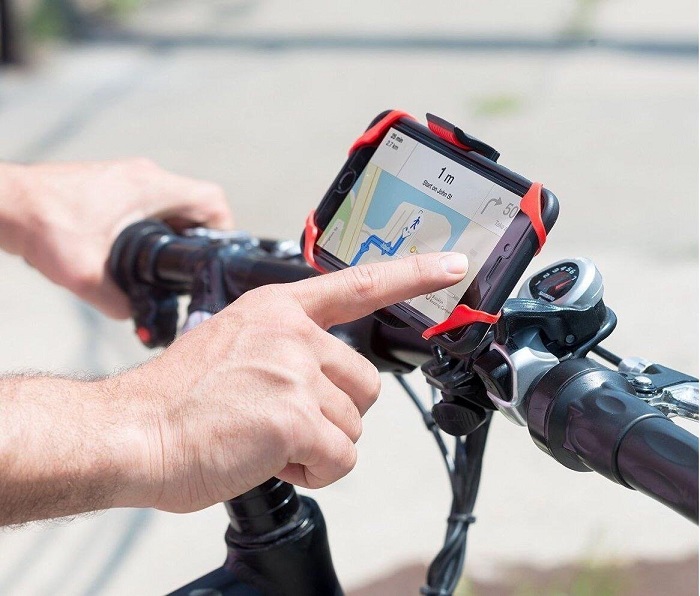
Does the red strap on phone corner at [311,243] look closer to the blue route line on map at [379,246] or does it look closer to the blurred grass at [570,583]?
the blue route line on map at [379,246]

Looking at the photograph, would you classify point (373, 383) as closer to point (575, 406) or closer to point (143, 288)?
point (575, 406)

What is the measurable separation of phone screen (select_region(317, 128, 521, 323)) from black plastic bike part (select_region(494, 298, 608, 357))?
6cm

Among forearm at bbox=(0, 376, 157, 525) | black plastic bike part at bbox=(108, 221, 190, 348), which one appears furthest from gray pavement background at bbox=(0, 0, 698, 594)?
forearm at bbox=(0, 376, 157, 525)

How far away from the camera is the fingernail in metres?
1.02

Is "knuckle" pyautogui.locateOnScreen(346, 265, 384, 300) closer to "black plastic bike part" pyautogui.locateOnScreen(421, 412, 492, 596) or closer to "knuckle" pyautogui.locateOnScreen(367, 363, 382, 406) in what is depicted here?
"knuckle" pyautogui.locateOnScreen(367, 363, 382, 406)

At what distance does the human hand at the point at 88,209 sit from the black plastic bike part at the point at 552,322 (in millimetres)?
811

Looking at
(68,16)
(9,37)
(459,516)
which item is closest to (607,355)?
(459,516)

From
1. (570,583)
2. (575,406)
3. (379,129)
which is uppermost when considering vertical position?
(379,129)

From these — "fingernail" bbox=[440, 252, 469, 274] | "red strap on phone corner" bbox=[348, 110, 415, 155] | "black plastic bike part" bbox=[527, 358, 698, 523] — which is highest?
"red strap on phone corner" bbox=[348, 110, 415, 155]

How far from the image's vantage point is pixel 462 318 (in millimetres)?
997

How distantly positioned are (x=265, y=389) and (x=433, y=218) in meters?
0.28

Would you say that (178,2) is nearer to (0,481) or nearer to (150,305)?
(150,305)

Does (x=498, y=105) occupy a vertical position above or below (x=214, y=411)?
below

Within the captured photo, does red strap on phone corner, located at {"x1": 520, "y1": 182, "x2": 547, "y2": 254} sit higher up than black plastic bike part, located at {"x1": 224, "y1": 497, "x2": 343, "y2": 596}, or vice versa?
red strap on phone corner, located at {"x1": 520, "y1": 182, "x2": 547, "y2": 254}
